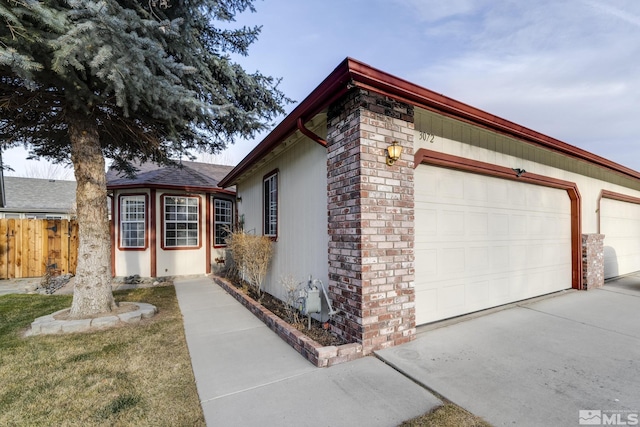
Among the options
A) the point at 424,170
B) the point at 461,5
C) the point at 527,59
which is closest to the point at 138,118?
the point at 424,170

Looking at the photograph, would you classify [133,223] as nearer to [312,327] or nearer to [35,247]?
[35,247]

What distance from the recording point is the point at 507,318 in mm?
4391

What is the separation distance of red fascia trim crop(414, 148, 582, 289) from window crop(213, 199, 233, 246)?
752cm

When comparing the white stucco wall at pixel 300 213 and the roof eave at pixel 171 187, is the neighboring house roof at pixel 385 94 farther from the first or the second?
the roof eave at pixel 171 187

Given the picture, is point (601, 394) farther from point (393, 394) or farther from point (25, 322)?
point (25, 322)

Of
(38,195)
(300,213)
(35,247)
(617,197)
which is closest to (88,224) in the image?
(300,213)

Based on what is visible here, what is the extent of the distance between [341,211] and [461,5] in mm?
4891

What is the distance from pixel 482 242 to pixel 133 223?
932 cm

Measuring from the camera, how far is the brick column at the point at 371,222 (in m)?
3.21

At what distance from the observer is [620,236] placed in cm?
806

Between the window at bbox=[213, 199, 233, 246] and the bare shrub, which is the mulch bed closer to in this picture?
the bare shrub

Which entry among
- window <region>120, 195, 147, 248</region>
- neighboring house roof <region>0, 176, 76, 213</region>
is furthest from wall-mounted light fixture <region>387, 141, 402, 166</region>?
neighboring house roof <region>0, 176, 76, 213</region>

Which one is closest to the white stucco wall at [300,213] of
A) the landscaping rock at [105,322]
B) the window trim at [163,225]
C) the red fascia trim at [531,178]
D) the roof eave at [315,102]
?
the roof eave at [315,102]

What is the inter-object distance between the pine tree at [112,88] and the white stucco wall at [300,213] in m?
1.12
